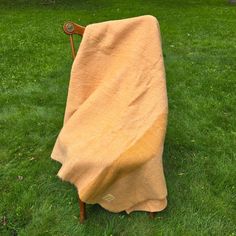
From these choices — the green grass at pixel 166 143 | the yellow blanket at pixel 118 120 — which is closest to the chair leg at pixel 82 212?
the green grass at pixel 166 143

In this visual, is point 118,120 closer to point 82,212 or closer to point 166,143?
point 82,212

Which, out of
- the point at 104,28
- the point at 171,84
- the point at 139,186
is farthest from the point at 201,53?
the point at 139,186

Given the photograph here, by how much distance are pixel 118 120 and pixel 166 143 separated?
1458 mm

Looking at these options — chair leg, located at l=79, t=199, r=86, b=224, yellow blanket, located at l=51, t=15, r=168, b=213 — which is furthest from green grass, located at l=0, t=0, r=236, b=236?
yellow blanket, located at l=51, t=15, r=168, b=213

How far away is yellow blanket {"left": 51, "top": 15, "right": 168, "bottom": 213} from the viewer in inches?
132

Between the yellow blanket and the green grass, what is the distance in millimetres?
396

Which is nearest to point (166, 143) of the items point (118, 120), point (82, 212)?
point (118, 120)

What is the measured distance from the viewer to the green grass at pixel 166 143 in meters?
3.75

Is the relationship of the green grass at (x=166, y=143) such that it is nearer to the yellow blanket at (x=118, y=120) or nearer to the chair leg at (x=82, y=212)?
the chair leg at (x=82, y=212)

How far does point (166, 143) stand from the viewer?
495cm

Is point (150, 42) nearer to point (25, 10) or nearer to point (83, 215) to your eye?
point (83, 215)

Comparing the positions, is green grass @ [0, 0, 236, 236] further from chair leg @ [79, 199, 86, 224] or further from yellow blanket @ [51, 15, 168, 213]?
yellow blanket @ [51, 15, 168, 213]

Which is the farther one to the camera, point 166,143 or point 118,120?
point 166,143

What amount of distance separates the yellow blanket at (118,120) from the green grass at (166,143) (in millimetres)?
396
